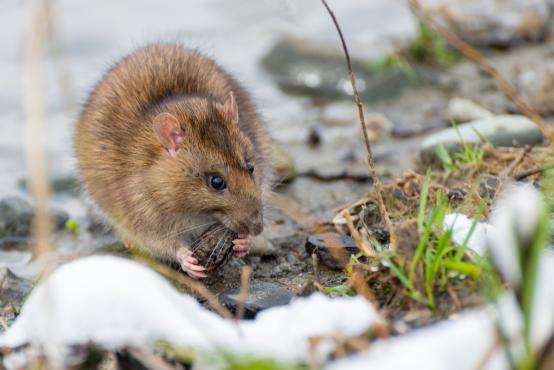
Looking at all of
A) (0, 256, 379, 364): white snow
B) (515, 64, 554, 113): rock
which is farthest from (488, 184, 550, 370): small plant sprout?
(515, 64, 554, 113): rock

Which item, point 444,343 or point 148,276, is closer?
point 444,343

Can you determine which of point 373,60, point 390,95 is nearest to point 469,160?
point 390,95

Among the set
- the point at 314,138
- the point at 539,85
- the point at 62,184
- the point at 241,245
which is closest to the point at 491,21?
the point at 539,85

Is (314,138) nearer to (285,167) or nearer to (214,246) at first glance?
(285,167)

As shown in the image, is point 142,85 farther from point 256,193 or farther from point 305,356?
point 305,356

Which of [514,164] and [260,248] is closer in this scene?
[514,164]

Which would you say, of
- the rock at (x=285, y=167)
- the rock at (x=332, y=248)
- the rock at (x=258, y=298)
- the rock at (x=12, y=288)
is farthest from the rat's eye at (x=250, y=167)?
the rock at (x=285, y=167)
